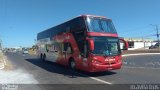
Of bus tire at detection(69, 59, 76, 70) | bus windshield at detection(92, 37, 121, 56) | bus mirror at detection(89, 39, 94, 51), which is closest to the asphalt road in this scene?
bus tire at detection(69, 59, 76, 70)

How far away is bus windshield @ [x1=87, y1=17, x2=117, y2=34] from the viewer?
16.7 meters

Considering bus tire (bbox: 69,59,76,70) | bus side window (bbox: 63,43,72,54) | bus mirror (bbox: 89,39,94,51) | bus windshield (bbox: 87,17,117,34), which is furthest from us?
bus side window (bbox: 63,43,72,54)

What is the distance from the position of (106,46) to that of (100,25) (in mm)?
1572

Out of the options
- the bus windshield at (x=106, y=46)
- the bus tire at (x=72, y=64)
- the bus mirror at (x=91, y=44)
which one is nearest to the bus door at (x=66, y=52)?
the bus tire at (x=72, y=64)

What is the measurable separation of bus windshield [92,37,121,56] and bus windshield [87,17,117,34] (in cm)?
65

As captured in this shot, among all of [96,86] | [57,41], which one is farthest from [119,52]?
[57,41]

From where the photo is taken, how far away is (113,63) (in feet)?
55.0

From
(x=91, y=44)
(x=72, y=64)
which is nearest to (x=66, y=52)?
(x=72, y=64)

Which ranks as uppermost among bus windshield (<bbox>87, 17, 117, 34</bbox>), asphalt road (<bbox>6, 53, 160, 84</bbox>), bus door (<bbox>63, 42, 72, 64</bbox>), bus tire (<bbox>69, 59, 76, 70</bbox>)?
bus windshield (<bbox>87, 17, 117, 34</bbox>)

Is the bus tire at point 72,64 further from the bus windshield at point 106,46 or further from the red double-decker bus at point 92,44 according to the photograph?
the bus windshield at point 106,46

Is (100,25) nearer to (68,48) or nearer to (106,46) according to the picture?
(106,46)

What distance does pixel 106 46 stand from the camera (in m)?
16.6

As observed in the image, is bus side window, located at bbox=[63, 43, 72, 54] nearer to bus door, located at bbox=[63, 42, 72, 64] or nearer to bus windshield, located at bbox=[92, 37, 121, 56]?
bus door, located at bbox=[63, 42, 72, 64]

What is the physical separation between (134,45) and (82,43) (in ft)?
327
